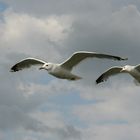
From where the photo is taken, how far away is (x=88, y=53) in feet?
132

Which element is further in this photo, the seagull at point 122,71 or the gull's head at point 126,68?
the gull's head at point 126,68

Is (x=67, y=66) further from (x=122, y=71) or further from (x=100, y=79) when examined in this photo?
(x=100, y=79)

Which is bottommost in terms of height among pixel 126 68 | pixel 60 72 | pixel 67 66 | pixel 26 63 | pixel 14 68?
pixel 60 72

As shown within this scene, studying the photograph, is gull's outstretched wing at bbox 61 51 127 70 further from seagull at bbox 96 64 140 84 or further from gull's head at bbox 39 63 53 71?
seagull at bbox 96 64 140 84

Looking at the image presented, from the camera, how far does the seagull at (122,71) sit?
41.4 m

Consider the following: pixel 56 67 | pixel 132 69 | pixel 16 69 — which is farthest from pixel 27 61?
pixel 132 69

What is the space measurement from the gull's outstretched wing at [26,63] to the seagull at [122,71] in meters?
3.94

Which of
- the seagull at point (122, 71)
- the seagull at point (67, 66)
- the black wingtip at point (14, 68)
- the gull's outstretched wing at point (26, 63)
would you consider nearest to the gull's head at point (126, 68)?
the seagull at point (122, 71)

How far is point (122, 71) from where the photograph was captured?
43375 millimetres

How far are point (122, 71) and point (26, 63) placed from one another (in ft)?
19.3

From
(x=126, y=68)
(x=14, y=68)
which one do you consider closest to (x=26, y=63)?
(x=14, y=68)

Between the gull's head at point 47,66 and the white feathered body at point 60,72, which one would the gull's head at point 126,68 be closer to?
the white feathered body at point 60,72

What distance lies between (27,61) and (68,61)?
430cm

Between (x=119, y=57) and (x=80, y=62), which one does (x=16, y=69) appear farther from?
(x=119, y=57)
